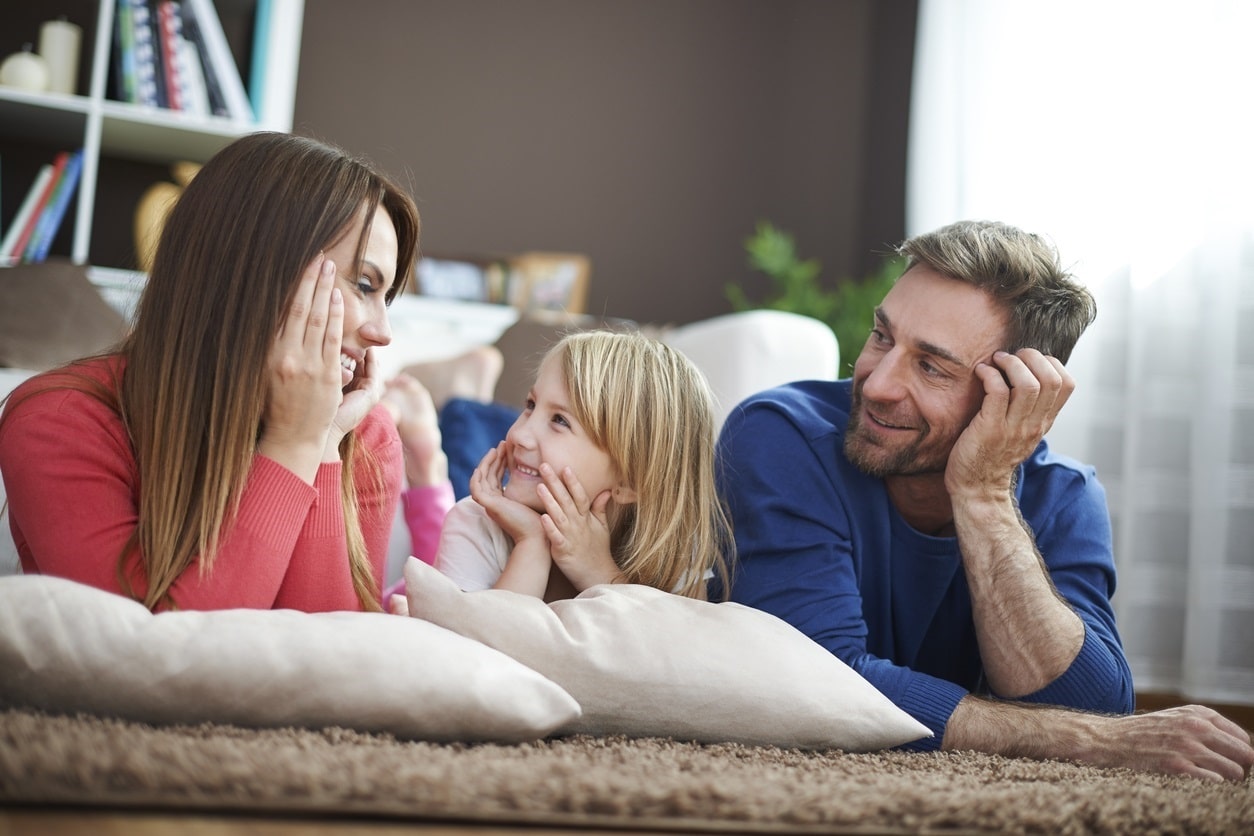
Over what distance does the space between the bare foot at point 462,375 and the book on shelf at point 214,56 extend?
3.86ft

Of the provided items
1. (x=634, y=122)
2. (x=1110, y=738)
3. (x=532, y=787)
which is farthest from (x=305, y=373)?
(x=634, y=122)

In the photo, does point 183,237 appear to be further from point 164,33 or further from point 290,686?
point 164,33

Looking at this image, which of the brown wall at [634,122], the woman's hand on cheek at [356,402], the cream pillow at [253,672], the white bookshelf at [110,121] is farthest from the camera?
the brown wall at [634,122]

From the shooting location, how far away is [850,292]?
3230 mm

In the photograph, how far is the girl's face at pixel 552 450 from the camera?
1427mm

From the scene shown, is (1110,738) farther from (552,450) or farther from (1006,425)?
(552,450)

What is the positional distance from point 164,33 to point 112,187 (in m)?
0.57

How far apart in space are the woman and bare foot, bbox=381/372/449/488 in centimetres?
59

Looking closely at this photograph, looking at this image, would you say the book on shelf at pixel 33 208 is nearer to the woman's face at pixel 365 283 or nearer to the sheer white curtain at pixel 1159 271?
the woman's face at pixel 365 283

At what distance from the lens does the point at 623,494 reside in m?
1.47

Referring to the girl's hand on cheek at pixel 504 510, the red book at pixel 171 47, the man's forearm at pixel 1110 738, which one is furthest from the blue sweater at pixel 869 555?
the red book at pixel 171 47

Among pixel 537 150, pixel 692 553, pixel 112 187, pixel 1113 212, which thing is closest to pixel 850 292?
pixel 1113 212

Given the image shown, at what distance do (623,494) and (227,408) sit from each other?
20.1 inches

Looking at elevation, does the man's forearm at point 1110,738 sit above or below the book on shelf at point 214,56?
below
